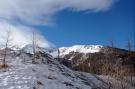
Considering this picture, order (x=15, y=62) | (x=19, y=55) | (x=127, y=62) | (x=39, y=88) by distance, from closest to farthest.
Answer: (x=39, y=88), (x=15, y=62), (x=19, y=55), (x=127, y=62)

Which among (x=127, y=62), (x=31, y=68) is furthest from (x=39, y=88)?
(x=127, y=62)

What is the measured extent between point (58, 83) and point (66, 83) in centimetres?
210

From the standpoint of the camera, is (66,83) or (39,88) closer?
(39,88)

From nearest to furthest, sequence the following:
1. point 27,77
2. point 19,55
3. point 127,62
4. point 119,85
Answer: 1. point 27,77
2. point 19,55
3. point 119,85
4. point 127,62

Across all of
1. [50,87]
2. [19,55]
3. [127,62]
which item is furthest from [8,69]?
[127,62]

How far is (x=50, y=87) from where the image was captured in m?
43.0

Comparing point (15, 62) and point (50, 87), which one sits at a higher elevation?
point (15, 62)

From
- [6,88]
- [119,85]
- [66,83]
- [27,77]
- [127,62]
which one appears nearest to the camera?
[6,88]

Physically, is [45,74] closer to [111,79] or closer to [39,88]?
[39,88]

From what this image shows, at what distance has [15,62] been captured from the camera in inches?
2217

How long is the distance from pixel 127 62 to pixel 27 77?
116923 mm

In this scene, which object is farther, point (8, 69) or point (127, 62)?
point (127, 62)

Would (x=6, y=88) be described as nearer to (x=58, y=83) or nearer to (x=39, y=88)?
(x=39, y=88)

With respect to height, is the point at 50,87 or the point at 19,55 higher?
the point at 19,55
